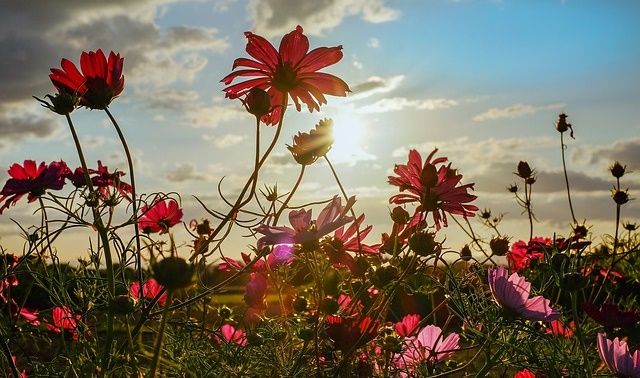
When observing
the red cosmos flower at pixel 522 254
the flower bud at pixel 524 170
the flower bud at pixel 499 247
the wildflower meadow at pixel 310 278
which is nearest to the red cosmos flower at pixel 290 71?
the wildflower meadow at pixel 310 278

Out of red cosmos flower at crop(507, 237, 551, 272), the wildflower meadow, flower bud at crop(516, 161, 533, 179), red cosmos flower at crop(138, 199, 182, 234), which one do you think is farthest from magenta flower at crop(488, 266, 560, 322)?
flower bud at crop(516, 161, 533, 179)

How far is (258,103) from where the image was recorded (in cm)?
93

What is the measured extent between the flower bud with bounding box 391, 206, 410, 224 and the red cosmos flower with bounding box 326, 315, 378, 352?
0.26 m

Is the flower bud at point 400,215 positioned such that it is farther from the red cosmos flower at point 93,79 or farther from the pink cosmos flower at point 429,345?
the red cosmos flower at point 93,79

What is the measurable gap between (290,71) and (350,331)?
393 mm

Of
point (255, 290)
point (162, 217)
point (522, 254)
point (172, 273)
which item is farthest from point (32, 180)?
point (522, 254)

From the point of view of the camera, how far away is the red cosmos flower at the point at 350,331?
2.86 ft

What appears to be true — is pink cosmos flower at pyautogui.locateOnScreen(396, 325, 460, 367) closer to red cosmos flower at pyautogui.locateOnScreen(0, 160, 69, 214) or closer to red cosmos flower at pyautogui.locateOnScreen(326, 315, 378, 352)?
red cosmos flower at pyautogui.locateOnScreen(326, 315, 378, 352)

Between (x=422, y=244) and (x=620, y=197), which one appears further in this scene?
(x=620, y=197)

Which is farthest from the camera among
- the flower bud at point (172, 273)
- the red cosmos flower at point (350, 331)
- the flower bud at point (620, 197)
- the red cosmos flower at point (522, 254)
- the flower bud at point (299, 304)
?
the flower bud at point (620, 197)

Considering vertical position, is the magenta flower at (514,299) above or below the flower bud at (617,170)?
below

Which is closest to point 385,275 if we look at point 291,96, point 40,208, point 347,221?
point 347,221

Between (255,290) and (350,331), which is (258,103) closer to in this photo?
(350,331)

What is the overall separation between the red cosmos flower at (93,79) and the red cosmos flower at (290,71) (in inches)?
6.5
